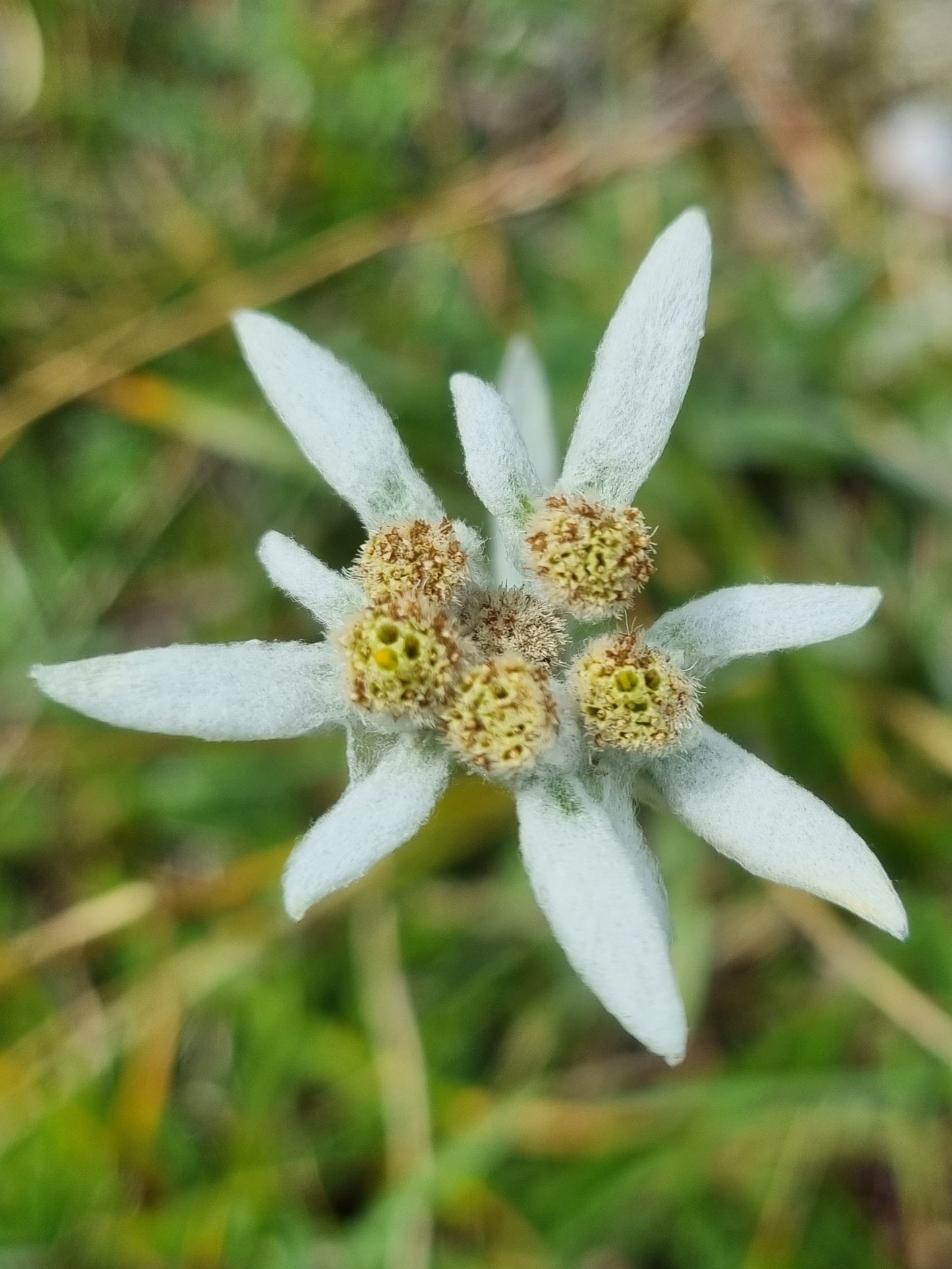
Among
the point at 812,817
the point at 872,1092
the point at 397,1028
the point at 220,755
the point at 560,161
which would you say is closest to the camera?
the point at 812,817

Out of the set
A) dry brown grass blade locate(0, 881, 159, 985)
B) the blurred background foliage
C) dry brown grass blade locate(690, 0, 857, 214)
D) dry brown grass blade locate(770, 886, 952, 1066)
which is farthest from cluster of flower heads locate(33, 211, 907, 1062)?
dry brown grass blade locate(690, 0, 857, 214)

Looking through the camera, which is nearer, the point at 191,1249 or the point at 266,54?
the point at 191,1249

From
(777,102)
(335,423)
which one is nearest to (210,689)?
(335,423)

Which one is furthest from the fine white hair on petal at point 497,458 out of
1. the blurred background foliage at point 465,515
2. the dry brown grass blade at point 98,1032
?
the dry brown grass blade at point 98,1032

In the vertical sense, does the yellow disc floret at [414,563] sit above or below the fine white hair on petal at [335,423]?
below

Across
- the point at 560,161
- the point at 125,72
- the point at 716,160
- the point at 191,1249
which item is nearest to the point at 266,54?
the point at 125,72

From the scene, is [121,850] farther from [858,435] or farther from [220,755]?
[858,435]

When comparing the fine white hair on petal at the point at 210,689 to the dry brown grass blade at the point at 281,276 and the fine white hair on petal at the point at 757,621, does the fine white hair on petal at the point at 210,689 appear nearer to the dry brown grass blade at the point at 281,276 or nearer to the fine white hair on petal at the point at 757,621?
→ the fine white hair on petal at the point at 757,621
